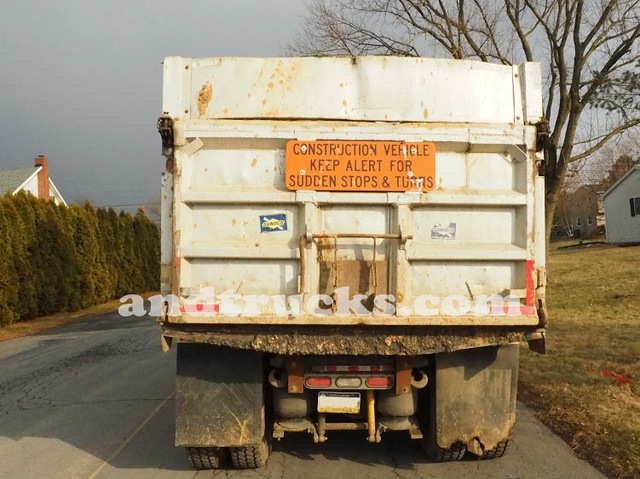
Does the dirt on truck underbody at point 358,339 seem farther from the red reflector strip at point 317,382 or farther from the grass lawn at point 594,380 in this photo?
the grass lawn at point 594,380

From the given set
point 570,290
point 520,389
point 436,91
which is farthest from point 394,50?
point 436,91

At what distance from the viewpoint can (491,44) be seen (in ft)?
56.3

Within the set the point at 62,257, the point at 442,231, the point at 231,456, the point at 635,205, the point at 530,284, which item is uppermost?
the point at 635,205

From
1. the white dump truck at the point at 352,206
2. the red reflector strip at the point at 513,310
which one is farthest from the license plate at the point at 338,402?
the red reflector strip at the point at 513,310

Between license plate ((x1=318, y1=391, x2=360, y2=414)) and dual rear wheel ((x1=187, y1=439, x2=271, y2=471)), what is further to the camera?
dual rear wheel ((x1=187, y1=439, x2=271, y2=471))

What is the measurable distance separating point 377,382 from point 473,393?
71cm

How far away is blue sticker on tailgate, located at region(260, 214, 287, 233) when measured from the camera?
3.97m

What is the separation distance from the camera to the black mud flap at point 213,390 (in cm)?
417

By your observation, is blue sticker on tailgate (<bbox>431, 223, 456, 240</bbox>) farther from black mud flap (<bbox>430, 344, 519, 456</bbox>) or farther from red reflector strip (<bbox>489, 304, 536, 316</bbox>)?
black mud flap (<bbox>430, 344, 519, 456</bbox>)

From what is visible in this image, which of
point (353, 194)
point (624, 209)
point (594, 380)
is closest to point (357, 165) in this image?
point (353, 194)

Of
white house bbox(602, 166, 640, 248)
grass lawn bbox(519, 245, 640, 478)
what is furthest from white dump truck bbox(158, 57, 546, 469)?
white house bbox(602, 166, 640, 248)

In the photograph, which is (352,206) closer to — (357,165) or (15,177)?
(357,165)

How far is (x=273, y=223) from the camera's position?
156 inches

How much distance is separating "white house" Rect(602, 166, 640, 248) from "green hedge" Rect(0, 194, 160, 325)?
30.1m
